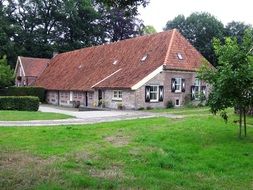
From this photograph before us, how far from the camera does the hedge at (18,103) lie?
1232 inches

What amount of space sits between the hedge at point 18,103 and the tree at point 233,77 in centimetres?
1971

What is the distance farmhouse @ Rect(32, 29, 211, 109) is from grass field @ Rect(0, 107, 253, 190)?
1813 centimetres

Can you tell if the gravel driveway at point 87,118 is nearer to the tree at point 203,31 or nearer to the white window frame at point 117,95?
the white window frame at point 117,95

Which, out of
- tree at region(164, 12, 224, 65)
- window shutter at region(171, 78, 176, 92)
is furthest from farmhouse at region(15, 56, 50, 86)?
window shutter at region(171, 78, 176, 92)

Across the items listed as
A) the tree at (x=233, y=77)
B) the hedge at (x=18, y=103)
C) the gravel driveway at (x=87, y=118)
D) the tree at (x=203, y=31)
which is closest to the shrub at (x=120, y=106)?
the gravel driveway at (x=87, y=118)

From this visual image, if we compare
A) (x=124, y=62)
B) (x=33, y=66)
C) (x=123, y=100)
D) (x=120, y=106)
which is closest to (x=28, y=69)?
(x=33, y=66)

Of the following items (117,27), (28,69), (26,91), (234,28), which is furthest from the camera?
(117,27)

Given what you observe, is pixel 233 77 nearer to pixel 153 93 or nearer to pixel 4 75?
pixel 153 93

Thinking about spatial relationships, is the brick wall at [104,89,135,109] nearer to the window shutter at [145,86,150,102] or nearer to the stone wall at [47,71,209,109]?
the stone wall at [47,71,209,109]

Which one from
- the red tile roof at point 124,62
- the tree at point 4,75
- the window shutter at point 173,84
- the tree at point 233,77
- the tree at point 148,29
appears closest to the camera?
the tree at point 233,77

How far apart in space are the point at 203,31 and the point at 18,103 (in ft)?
118

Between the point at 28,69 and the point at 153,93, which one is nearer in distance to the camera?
the point at 153,93

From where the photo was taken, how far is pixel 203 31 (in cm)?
5984

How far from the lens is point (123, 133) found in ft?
51.3
